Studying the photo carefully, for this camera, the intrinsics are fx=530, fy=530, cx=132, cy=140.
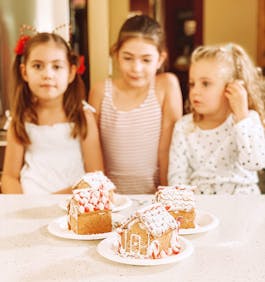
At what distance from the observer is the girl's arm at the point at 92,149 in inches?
86.9

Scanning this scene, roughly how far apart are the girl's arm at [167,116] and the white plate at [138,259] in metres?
1.18

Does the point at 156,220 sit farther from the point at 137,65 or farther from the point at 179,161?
the point at 137,65

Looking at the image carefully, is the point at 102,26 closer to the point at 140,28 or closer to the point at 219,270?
the point at 140,28

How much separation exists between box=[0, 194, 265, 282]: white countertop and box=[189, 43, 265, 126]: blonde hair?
75 centimetres

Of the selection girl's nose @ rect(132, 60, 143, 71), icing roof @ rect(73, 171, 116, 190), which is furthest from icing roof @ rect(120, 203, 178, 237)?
girl's nose @ rect(132, 60, 143, 71)

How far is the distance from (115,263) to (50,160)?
1215 millimetres

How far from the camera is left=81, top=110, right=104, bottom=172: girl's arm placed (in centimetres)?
221

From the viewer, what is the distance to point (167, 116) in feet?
7.70

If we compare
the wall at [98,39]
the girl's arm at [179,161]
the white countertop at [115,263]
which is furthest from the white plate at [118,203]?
the wall at [98,39]

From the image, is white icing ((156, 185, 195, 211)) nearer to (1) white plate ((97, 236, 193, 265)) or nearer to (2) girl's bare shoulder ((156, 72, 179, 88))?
(1) white plate ((97, 236, 193, 265))

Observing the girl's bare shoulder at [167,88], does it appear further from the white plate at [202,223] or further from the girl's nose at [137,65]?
the white plate at [202,223]

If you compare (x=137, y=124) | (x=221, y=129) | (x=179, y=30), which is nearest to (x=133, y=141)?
(x=137, y=124)

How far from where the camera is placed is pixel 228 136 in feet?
6.90

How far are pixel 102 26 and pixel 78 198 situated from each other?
6.15ft
